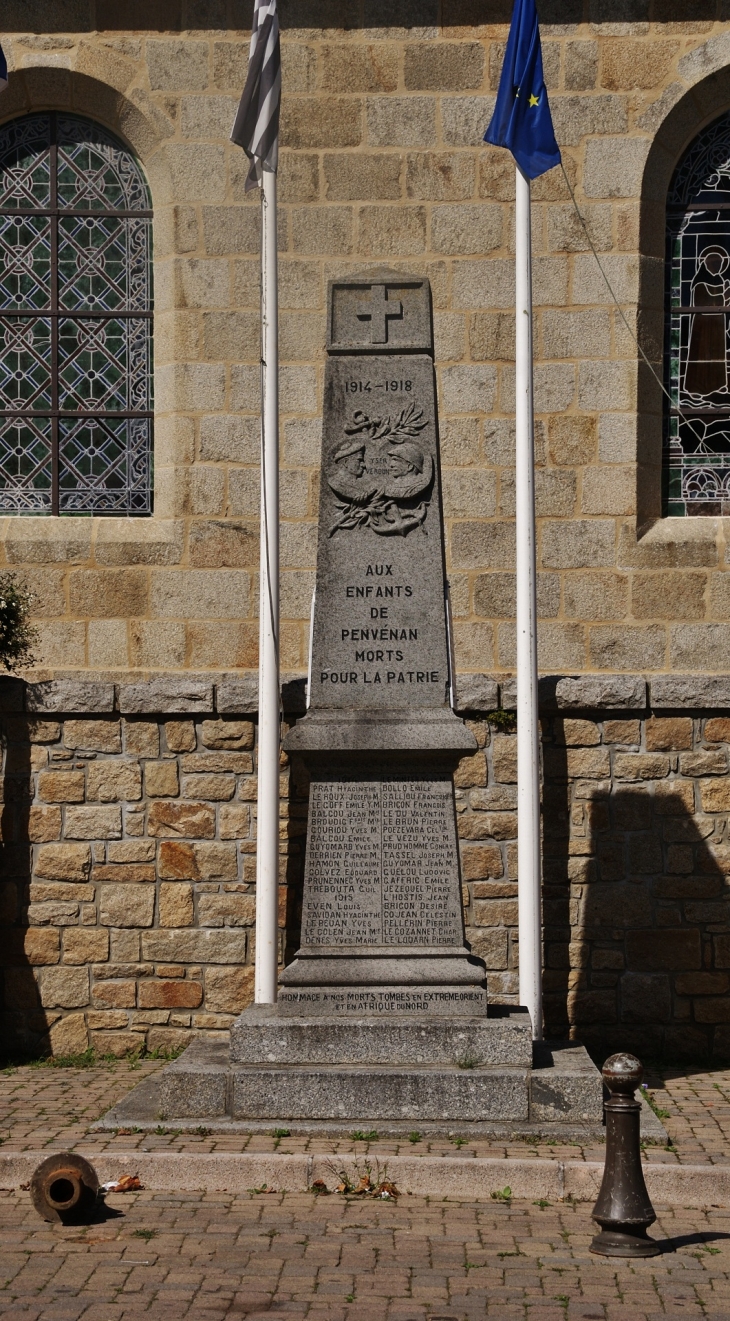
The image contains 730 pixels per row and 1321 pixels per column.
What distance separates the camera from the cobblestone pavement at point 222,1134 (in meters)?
7.12

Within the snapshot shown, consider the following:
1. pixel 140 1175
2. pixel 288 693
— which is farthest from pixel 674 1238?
pixel 288 693

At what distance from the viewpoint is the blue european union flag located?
352 inches

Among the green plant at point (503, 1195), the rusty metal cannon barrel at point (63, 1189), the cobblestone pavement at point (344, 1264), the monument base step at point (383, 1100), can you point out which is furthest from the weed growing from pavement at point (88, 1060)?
the green plant at point (503, 1195)

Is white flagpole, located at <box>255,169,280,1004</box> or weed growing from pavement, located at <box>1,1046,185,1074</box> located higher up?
white flagpole, located at <box>255,169,280,1004</box>

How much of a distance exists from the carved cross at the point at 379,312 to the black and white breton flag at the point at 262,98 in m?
1.15

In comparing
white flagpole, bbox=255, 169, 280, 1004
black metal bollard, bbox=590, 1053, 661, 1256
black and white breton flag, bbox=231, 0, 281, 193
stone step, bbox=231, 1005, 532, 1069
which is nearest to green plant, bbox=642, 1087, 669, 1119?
stone step, bbox=231, 1005, 532, 1069

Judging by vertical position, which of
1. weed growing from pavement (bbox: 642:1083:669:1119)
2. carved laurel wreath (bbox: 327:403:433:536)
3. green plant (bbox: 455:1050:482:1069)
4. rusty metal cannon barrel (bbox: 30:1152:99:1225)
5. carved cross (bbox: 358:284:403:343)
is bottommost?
weed growing from pavement (bbox: 642:1083:669:1119)

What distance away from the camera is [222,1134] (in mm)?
7371

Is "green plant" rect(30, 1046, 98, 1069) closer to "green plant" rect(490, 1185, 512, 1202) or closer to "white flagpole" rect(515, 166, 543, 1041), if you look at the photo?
"white flagpole" rect(515, 166, 543, 1041)

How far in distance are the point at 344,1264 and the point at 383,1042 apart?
178 cm

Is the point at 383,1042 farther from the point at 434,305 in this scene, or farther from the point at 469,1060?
the point at 434,305

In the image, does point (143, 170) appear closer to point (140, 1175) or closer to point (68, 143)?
point (68, 143)

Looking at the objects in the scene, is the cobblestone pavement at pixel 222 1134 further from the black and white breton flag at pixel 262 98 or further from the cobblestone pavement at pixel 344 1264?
the black and white breton flag at pixel 262 98

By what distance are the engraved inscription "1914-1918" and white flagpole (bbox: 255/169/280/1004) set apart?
787mm
